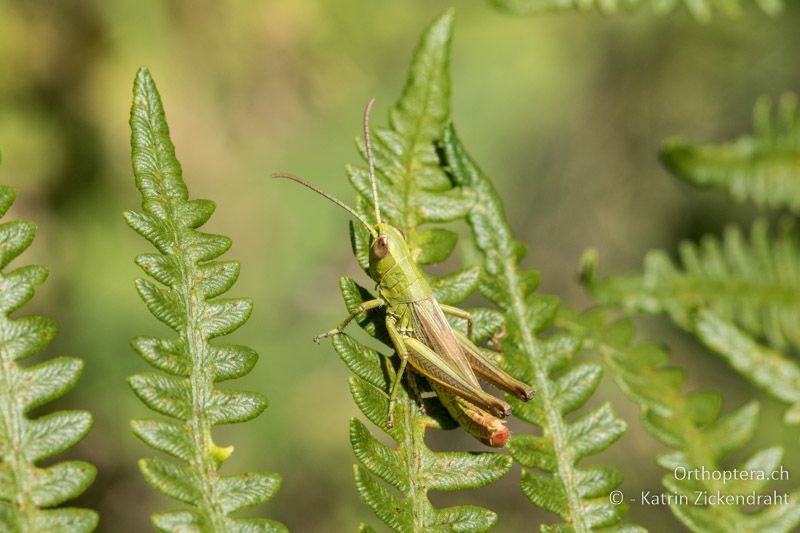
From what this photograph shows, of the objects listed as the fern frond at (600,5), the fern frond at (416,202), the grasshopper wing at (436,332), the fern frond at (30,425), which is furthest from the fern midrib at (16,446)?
the fern frond at (600,5)

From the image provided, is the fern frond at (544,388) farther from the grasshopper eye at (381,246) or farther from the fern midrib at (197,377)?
the fern midrib at (197,377)

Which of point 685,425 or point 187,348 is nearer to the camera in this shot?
point 187,348

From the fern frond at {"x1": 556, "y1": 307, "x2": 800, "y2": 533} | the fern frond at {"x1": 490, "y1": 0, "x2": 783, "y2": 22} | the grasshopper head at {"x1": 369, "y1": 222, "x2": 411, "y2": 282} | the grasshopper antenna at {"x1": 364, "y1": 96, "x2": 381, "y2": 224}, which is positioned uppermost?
the fern frond at {"x1": 490, "y1": 0, "x2": 783, "y2": 22}

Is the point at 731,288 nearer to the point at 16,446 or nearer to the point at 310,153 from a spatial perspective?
the point at 16,446

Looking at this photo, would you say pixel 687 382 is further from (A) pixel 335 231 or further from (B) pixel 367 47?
(B) pixel 367 47

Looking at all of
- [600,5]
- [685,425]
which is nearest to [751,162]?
[600,5]

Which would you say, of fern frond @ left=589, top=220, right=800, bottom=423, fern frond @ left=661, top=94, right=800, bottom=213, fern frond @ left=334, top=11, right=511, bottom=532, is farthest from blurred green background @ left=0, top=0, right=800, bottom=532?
fern frond @ left=334, top=11, right=511, bottom=532

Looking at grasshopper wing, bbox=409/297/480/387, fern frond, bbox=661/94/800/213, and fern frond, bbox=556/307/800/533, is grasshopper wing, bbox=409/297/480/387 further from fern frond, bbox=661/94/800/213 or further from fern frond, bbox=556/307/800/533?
fern frond, bbox=661/94/800/213
